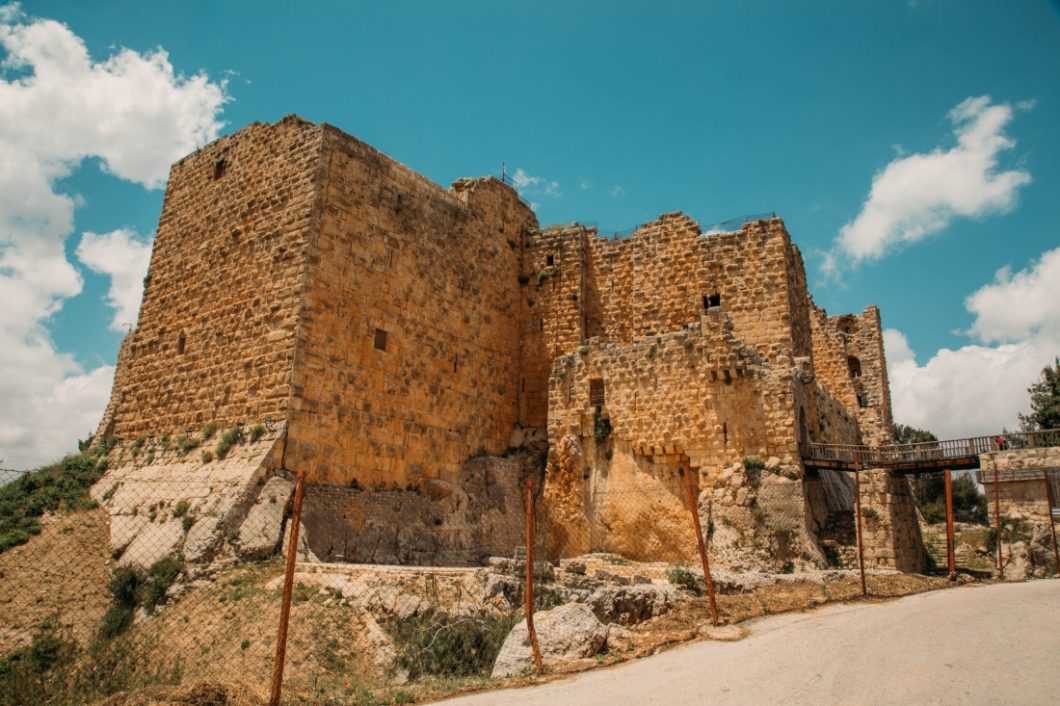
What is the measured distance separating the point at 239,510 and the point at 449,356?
623cm

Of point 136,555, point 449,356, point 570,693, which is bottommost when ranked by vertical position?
point 570,693

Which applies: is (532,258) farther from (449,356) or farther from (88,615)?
(88,615)

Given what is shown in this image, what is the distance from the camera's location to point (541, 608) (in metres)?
9.77

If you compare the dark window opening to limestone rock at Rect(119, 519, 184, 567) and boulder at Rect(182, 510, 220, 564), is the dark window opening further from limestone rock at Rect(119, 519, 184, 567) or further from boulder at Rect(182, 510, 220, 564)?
limestone rock at Rect(119, 519, 184, 567)

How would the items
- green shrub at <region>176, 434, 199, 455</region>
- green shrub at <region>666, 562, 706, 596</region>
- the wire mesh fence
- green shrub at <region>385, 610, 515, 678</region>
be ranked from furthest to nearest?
green shrub at <region>176, 434, 199, 455</region>
green shrub at <region>666, 562, 706, 596</region>
green shrub at <region>385, 610, 515, 678</region>
the wire mesh fence

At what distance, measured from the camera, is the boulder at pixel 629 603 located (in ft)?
29.8

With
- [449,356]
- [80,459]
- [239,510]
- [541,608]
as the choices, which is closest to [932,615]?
[541,608]

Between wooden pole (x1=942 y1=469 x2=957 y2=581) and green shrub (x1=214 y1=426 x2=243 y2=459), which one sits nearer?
wooden pole (x1=942 y1=469 x2=957 y2=581)

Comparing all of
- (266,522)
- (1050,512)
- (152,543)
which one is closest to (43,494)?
(152,543)

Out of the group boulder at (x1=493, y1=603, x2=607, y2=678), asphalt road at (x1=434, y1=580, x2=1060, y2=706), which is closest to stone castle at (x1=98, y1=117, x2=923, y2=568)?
asphalt road at (x1=434, y1=580, x2=1060, y2=706)

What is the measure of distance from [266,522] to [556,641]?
6.42 meters

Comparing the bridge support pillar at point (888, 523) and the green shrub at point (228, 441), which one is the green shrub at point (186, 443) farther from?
the bridge support pillar at point (888, 523)

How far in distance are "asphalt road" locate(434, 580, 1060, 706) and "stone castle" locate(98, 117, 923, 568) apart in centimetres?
572

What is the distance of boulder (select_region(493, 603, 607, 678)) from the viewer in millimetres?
7449
